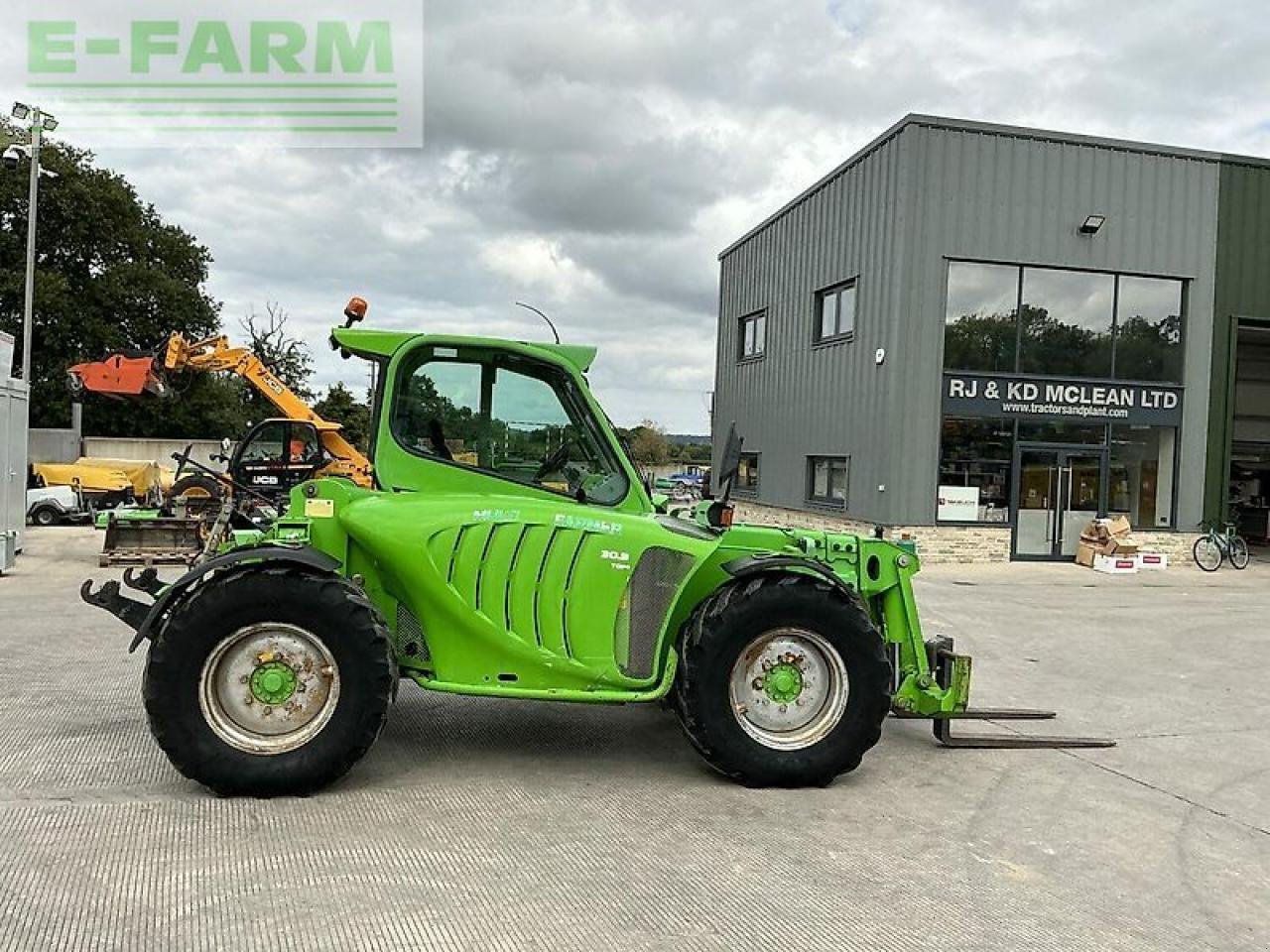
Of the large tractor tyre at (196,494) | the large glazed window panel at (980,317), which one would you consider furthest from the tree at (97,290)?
the large glazed window panel at (980,317)

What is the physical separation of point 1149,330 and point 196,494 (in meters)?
18.0

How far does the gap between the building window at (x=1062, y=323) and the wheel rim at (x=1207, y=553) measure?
10.2 feet

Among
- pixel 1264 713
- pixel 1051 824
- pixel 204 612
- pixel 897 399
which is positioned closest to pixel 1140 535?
pixel 897 399

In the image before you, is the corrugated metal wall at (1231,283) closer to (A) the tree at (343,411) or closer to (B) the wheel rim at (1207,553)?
(B) the wheel rim at (1207,553)

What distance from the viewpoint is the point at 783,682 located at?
17.3 ft

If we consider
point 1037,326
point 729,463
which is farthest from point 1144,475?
point 729,463

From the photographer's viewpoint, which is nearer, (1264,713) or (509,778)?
(509,778)

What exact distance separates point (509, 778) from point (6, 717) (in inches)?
125

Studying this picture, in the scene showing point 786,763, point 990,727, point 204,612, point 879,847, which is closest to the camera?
point 879,847

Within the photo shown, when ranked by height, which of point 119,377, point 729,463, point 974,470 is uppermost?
point 119,377

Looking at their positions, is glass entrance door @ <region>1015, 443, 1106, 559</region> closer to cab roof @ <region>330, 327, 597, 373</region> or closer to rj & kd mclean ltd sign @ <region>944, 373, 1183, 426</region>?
rj & kd mclean ltd sign @ <region>944, 373, 1183, 426</region>

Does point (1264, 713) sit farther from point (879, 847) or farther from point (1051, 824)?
point (879, 847)

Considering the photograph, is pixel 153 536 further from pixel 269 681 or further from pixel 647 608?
pixel 647 608

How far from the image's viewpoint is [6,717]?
6008mm
